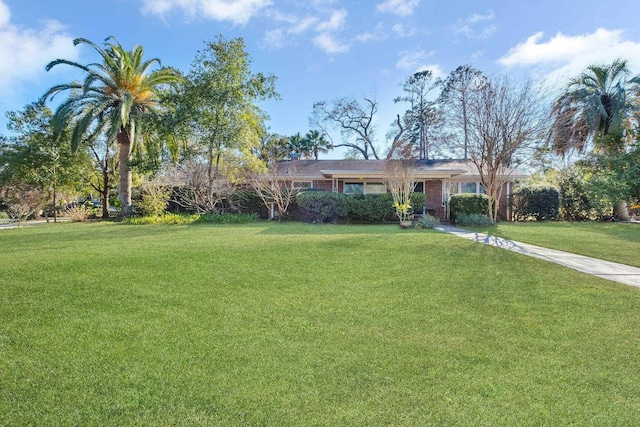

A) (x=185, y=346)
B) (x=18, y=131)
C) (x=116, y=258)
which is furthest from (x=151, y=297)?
(x=18, y=131)

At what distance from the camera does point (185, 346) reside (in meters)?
3.22

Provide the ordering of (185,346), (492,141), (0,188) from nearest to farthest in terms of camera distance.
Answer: (185,346), (492,141), (0,188)

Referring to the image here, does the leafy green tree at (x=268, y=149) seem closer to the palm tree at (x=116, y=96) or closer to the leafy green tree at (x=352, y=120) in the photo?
the leafy green tree at (x=352, y=120)

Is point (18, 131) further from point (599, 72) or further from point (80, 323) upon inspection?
point (599, 72)

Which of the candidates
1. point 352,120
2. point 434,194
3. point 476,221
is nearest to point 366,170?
point 434,194

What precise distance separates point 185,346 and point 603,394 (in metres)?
3.56

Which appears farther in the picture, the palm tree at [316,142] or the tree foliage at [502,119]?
the palm tree at [316,142]

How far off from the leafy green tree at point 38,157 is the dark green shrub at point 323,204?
13760 mm

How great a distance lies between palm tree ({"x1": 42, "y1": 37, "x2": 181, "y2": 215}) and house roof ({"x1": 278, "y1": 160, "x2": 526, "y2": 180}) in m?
8.64

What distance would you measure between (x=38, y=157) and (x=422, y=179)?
2274cm

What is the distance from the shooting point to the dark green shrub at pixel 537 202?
17.6 meters

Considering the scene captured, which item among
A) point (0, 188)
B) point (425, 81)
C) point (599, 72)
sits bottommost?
point (0, 188)

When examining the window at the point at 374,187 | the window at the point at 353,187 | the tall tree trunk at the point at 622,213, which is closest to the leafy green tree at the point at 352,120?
the window at the point at 374,187

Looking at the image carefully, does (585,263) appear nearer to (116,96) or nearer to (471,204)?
(471,204)
